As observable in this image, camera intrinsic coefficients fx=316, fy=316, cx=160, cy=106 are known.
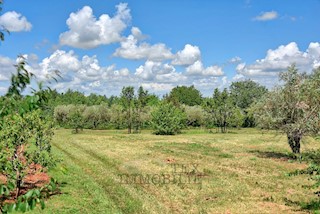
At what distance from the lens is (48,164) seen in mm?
18516

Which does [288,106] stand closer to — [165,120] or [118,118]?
[165,120]

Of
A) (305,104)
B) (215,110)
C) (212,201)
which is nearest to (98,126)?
(215,110)

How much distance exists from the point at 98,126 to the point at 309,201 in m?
79.4

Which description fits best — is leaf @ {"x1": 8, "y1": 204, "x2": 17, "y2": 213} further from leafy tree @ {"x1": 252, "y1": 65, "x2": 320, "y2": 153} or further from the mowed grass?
leafy tree @ {"x1": 252, "y1": 65, "x2": 320, "y2": 153}

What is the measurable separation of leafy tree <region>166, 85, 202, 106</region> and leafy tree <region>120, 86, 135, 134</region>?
210ft

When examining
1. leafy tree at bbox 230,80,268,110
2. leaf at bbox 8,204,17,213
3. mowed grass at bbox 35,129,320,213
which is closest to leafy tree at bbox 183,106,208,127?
leafy tree at bbox 230,80,268,110

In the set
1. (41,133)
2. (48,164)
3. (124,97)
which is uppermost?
(124,97)

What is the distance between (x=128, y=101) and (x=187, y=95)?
71568mm

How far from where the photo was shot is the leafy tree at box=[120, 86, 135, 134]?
80938 millimetres

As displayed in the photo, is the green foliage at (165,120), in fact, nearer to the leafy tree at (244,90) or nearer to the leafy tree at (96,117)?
the leafy tree at (96,117)

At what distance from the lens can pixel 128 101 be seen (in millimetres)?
83750

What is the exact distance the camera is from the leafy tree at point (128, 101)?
80938mm

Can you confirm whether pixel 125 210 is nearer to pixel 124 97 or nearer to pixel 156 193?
pixel 156 193

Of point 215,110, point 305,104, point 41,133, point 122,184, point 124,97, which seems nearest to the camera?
point 41,133
